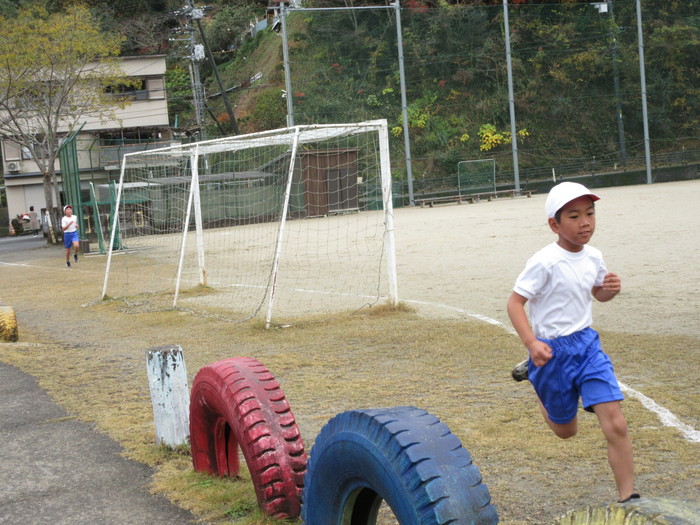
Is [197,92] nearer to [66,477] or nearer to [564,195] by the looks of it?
[66,477]

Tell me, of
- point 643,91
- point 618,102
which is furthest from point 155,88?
point 643,91

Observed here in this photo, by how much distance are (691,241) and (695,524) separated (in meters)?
14.3

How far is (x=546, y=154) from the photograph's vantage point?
46.4m

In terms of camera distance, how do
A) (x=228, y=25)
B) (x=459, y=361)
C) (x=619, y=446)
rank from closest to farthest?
(x=619, y=446) → (x=459, y=361) → (x=228, y=25)

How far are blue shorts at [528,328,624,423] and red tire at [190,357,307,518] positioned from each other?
1.26m

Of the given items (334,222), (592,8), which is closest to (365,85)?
(592,8)

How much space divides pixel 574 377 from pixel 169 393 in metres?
2.63

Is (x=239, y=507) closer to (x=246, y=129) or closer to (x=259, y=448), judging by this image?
(x=259, y=448)

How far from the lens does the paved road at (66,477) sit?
14.7 feet

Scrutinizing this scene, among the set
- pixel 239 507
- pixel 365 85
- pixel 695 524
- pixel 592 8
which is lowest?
pixel 239 507

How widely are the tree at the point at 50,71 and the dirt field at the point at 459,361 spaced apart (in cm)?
1748

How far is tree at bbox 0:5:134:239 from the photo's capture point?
31.6m

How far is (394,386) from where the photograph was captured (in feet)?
22.6

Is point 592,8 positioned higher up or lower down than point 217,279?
higher up
